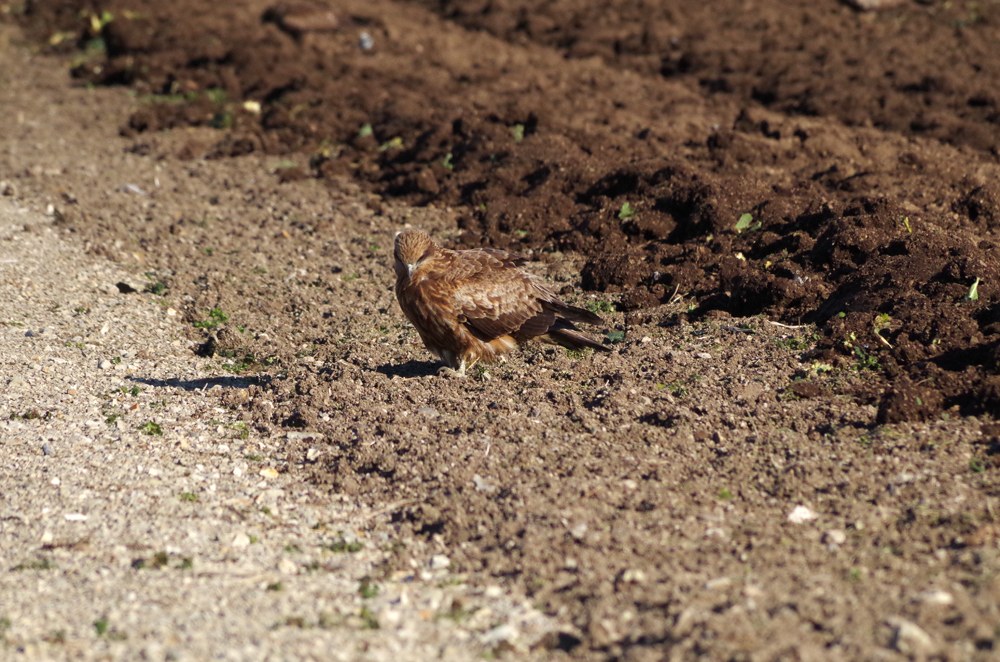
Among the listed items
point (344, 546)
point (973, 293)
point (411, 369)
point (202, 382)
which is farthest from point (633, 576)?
point (202, 382)

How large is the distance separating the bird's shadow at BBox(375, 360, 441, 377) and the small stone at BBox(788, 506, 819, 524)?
2.95 metres

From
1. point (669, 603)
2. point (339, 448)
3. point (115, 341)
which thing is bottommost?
point (115, 341)

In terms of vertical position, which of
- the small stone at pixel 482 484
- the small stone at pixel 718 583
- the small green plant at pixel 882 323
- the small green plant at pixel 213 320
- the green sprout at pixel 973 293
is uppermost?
the green sprout at pixel 973 293

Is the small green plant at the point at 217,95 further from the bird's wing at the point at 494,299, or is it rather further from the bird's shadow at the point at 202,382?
the bird's wing at the point at 494,299

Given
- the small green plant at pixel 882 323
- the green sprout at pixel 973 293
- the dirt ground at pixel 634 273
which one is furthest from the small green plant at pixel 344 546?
Answer: the green sprout at pixel 973 293

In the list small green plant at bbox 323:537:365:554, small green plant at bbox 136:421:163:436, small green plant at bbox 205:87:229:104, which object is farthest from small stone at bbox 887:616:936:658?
small green plant at bbox 205:87:229:104

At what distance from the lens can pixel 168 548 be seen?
4.98 metres

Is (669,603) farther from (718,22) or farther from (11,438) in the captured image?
(718,22)

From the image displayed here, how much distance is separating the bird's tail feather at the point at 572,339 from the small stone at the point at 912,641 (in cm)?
351

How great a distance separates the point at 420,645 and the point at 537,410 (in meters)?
2.37

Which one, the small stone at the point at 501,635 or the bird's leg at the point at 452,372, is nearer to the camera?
the small stone at the point at 501,635

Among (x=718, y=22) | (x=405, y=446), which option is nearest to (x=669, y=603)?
(x=405, y=446)

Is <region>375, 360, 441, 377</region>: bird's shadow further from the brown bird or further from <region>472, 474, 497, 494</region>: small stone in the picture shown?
<region>472, 474, 497, 494</region>: small stone

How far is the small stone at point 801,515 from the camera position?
488cm
